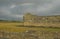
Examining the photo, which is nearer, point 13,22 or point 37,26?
point 37,26

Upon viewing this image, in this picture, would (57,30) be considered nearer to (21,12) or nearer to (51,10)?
(51,10)

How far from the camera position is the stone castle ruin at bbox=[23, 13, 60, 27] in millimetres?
3076

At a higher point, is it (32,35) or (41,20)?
(41,20)

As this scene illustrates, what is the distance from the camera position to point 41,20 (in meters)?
3.21

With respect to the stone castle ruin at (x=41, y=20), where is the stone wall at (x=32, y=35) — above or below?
Result: below

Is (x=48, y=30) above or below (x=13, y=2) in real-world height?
below

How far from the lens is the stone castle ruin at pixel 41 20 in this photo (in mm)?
3076

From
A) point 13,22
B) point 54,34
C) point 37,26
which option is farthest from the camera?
point 13,22

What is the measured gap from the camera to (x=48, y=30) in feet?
10.1

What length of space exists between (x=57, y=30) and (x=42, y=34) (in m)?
0.31

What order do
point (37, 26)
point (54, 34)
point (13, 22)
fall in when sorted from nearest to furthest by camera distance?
point (54, 34)
point (37, 26)
point (13, 22)

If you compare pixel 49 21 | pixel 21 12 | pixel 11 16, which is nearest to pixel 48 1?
pixel 49 21

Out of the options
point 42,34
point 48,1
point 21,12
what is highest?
point 48,1

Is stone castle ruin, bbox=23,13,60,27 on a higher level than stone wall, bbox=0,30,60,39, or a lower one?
higher
